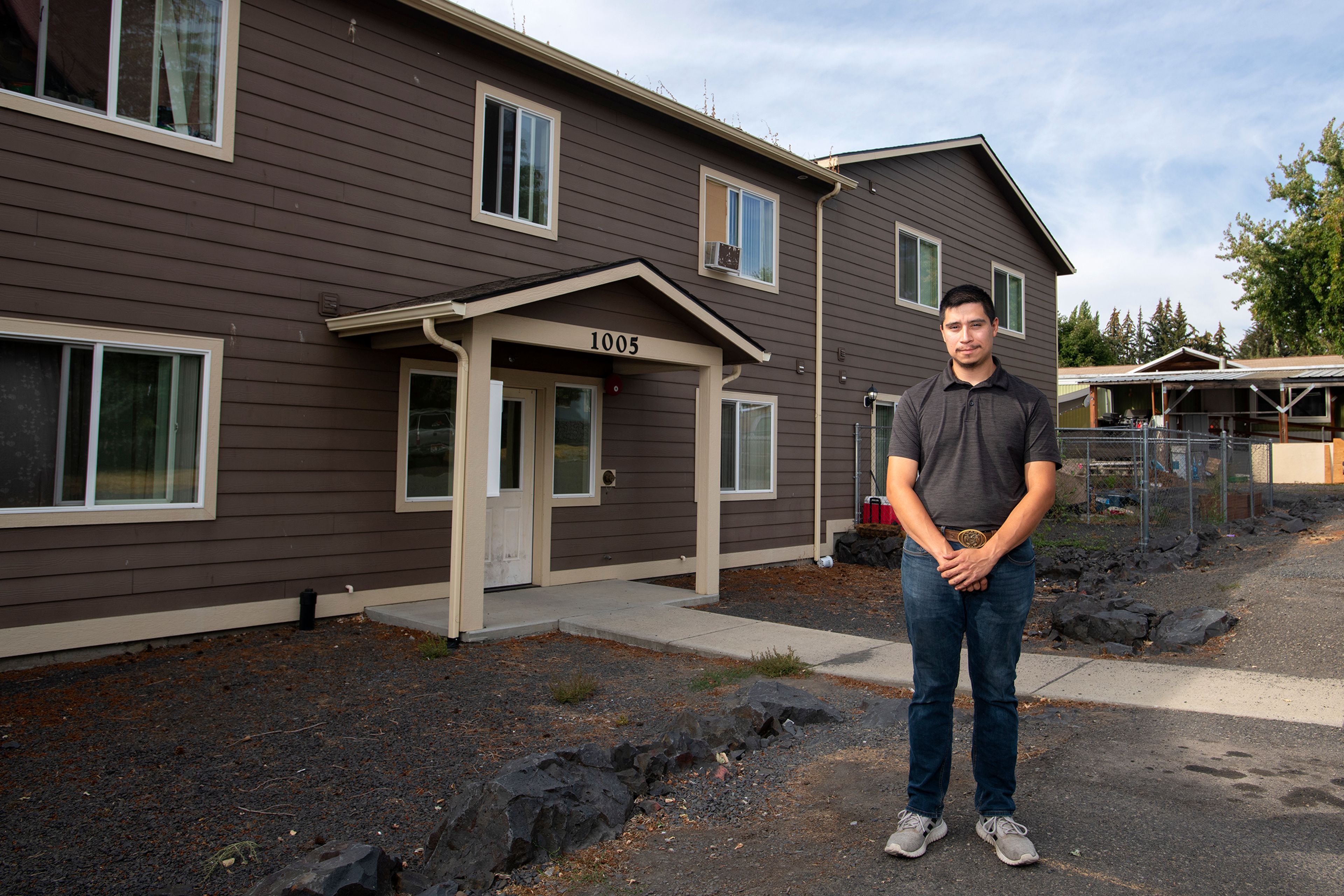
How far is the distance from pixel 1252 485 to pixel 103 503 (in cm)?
1784

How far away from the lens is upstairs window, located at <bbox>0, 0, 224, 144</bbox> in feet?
20.3

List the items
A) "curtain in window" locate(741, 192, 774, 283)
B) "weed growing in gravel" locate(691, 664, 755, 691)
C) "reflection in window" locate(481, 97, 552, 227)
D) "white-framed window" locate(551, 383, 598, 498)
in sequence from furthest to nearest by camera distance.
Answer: "curtain in window" locate(741, 192, 774, 283) → "white-framed window" locate(551, 383, 598, 498) → "reflection in window" locate(481, 97, 552, 227) → "weed growing in gravel" locate(691, 664, 755, 691)

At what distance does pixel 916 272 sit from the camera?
15.1 meters

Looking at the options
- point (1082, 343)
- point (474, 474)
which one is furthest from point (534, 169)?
point (1082, 343)

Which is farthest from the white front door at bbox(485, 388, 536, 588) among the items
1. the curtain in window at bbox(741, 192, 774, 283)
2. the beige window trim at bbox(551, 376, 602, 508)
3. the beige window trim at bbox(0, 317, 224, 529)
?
the curtain in window at bbox(741, 192, 774, 283)

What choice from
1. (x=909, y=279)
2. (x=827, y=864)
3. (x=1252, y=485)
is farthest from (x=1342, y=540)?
(x=827, y=864)

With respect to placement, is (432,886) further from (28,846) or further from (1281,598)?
(1281,598)

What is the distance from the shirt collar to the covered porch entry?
4339 millimetres

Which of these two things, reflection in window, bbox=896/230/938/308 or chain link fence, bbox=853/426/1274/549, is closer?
chain link fence, bbox=853/426/1274/549

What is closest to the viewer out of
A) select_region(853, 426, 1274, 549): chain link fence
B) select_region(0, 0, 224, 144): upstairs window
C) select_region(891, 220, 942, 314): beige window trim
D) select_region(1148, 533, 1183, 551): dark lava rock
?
select_region(0, 0, 224, 144): upstairs window

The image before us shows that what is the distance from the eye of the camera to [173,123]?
6.87 meters

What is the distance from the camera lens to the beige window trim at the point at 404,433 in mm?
8148

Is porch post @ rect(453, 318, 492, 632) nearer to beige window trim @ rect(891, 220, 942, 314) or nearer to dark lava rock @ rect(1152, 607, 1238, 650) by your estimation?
dark lava rock @ rect(1152, 607, 1238, 650)

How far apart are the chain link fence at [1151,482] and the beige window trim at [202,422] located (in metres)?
9.19
